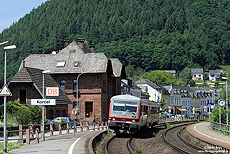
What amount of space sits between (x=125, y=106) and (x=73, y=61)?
116 feet

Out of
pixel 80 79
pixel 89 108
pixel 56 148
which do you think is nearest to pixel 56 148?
pixel 56 148

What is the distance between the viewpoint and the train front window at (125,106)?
31.5 meters

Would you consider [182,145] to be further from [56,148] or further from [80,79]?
[80,79]

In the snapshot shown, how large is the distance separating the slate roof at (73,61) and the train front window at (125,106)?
3066 centimetres

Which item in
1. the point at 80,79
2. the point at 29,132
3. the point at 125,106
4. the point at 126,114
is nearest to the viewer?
the point at 29,132

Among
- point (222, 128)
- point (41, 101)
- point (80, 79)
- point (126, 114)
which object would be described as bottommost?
point (222, 128)

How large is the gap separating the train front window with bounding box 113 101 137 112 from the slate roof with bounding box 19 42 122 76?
30.7 metres

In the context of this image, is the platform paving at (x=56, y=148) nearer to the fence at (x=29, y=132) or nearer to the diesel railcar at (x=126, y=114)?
the fence at (x=29, y=132)

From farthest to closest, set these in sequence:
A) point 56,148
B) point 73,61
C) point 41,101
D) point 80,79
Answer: point 73,61, point 80,79, point 41,101, point 56,148

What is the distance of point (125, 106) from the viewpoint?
31656 mm

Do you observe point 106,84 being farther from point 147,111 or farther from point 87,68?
point 147,111

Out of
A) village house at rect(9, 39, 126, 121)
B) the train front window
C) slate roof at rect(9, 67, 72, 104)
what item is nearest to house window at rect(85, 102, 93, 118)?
village house at rect(9, 39, 126, 121)

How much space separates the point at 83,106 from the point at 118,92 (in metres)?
13.6

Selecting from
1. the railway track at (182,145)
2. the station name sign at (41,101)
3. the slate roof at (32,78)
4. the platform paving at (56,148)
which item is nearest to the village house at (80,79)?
the slate roof at (32,78)
